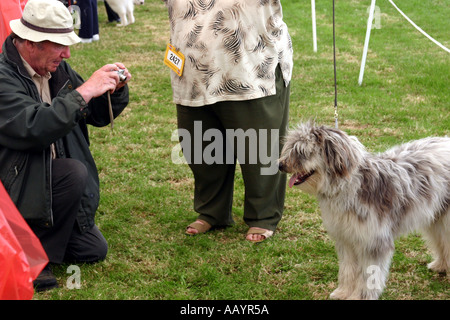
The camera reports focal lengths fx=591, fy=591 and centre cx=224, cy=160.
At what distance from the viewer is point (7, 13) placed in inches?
193

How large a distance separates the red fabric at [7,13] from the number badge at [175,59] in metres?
1.74

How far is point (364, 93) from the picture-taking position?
24.3 ft

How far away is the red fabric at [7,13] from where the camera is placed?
487cm

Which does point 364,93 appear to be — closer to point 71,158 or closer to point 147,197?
point 147,197

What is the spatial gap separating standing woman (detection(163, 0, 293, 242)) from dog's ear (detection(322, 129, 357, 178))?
907 mm

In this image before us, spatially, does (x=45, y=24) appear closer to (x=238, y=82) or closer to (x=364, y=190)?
(x=238, y=82)

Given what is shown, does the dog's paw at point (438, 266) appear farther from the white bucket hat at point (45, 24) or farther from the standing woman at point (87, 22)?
the standing woman at point (87, 22)

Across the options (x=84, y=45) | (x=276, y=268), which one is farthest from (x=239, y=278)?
(x=84, y=45)

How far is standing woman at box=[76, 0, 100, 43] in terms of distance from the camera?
11.0 m

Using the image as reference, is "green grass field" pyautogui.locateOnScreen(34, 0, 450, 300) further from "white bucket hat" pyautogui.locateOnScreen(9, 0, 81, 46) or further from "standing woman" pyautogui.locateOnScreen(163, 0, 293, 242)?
"white bucket hat" pyautogui.locateOnScreen(9, 0, 81, 46)

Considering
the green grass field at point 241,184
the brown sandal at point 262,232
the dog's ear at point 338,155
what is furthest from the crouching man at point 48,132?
the dog's ear at point 338,155

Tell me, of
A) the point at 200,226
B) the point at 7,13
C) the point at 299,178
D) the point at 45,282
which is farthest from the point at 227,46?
the point at 7,13

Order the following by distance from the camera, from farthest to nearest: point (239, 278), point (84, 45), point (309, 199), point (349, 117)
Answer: point (84, 45)
point (349, 117)
point (309, 199)
point (239, 278)

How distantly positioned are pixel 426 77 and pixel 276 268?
5.16m
